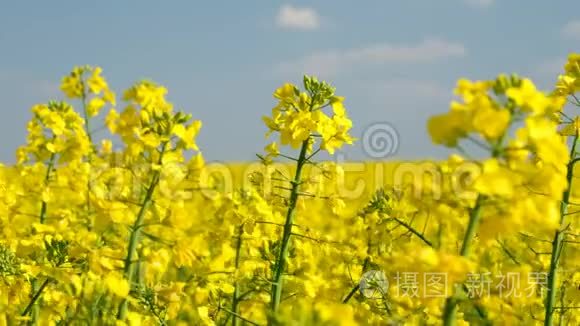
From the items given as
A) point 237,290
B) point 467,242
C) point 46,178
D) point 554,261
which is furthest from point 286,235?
point 46,178

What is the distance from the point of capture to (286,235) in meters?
3.86

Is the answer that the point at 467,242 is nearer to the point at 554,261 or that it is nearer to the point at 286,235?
the point at 286,235

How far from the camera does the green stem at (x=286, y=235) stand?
378 cm

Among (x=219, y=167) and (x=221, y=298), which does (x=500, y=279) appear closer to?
(x=221, y=298)

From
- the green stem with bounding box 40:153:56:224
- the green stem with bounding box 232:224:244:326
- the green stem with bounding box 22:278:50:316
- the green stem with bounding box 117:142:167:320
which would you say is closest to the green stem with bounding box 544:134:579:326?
the green stem with bounding box 232:224:244:326

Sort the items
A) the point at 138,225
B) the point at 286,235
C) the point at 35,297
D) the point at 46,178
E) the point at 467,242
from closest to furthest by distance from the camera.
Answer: the point at 467,242
the point at 138,225
the point at 35,297
the point at 286,235
the point at 46,178

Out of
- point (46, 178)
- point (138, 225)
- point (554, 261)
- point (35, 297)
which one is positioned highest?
point (46, 178)

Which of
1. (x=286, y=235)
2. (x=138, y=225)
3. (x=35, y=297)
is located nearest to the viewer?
(x=138, y=225)

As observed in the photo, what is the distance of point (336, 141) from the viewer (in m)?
4.16

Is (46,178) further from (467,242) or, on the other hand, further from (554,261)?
(467,242)

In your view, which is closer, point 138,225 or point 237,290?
point 138,225

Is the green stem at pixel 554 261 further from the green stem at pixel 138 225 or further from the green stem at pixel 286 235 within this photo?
the green stem at pixel 138 225

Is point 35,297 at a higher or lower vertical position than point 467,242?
lower

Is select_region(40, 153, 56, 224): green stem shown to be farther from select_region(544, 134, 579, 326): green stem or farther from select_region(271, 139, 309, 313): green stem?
select_region(544, 134, 579, 326): green stem
